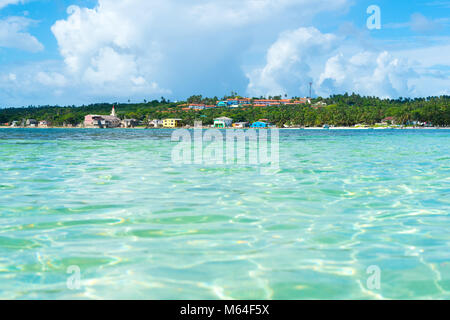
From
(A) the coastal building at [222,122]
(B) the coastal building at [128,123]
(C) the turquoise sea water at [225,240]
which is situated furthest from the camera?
(B) the coastal building at [128,123]

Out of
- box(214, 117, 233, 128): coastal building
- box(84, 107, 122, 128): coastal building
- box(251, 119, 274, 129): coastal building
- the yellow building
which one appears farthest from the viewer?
box(84, 107, 122, 128): coastal building

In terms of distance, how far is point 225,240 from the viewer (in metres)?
5.47

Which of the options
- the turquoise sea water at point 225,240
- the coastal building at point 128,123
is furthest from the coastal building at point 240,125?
the turquoise sea water at point 225,240

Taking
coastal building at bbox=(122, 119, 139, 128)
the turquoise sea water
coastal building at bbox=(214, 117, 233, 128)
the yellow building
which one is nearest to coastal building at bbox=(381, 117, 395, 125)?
coastal building at bbox=(214, 117, 233, 128)

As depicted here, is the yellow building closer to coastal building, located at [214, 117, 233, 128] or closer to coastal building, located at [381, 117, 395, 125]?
coastal building, located at [214, 117, 233, 128]

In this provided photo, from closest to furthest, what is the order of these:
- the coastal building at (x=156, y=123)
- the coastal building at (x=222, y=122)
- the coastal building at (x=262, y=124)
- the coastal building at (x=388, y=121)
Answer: the coastal building at (x=388, y=121) < the coastal building at (x=262, y=124) < the coastal building at (x=222, y=122) < the coastal building at (x=156, y=123)

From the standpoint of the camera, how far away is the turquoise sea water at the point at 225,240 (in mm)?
4012

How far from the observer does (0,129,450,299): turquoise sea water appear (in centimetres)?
401

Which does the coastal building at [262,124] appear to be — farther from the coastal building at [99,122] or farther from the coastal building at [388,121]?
the coastal building at [99,122]

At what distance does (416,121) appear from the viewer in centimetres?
15688

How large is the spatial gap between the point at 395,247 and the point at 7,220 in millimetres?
6034

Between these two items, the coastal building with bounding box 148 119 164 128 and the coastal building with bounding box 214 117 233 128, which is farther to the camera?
the coastal building with bounding box 148 119 164 128

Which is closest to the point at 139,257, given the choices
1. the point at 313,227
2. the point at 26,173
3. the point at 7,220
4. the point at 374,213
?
the point at 313,227
